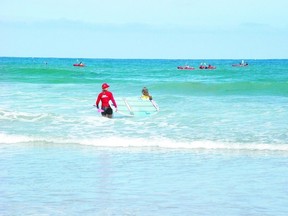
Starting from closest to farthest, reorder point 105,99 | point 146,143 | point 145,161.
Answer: point 145,161 < point 146,143 < point 105,99

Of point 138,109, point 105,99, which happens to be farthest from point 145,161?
point 138,109

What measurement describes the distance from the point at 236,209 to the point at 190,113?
499 inches

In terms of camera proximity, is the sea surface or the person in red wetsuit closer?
the sea surface

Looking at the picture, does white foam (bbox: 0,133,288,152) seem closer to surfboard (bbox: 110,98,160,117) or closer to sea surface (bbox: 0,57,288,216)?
sea surface (bbox: 0,57,288,216)

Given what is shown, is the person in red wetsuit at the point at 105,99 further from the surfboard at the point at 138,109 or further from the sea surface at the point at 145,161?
the surfboard at the point at 138,109

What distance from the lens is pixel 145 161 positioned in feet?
41.1

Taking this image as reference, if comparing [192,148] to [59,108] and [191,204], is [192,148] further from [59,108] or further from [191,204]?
[59,108]

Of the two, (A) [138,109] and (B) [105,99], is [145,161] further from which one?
(A) [138,109]

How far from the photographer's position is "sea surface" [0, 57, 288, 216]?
29.1 ft

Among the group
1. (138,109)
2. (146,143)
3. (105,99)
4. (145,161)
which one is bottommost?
(145,161)

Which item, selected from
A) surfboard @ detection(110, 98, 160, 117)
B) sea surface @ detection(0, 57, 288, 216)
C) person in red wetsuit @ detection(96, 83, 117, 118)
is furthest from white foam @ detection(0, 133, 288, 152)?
surfboard @ detection(110, 98, 160, 117)

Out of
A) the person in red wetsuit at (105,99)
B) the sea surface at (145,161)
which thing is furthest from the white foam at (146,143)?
the person in red wetsuit at (105,99)

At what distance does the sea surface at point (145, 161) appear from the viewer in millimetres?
8859

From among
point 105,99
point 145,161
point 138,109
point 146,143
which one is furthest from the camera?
point 138,109
